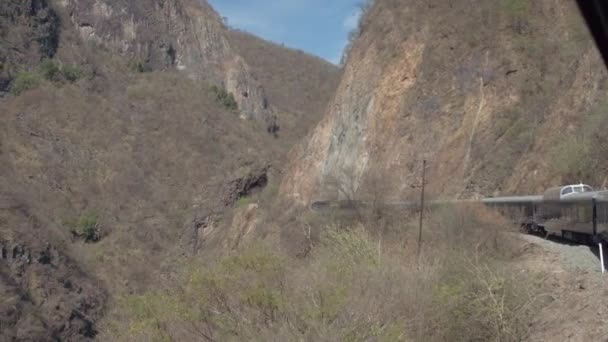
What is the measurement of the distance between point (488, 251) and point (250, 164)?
166ft

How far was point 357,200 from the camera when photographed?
1286 inches

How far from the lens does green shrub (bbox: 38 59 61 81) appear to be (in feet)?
273

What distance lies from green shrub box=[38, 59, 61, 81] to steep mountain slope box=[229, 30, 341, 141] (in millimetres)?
35010

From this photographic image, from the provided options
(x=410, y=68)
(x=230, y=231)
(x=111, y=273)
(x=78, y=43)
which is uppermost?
(x=78, y=43)

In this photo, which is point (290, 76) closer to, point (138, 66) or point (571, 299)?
point (138, 66)

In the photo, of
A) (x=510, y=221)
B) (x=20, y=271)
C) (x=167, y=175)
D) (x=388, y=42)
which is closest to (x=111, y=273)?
(x=20, y=271)

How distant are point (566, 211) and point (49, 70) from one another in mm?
71781

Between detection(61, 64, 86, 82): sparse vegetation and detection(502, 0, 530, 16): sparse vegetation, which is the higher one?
detection(61, 64, 86, 82): sparse vegetation

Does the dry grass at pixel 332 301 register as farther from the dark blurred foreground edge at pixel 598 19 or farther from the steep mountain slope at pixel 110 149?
the steep mountain slope at pixel 110 149

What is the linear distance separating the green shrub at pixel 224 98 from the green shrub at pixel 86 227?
103 ft

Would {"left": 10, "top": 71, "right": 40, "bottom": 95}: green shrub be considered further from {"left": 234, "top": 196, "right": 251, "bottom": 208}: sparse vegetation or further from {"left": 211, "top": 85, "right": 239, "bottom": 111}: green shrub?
{"left": 234, "top": 196, "right": 251, "bottom": 208}: sparse vegetation

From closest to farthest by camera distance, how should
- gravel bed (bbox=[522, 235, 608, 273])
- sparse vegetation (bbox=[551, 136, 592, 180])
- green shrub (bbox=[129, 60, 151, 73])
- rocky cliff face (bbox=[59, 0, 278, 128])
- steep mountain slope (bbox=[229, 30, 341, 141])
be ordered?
1. gravel bed (bbox=[522, 235, 608, 273])
2. sparse vegetation (bbox=[551, 136, 592, 180])
3. green shrub (bbox=[129, 60, 151, 73])
4. rocky cliff face (bbox=[59, 0, 278, 128])
5. steep mountain slope (bbox=[229, 30, 341, 141])

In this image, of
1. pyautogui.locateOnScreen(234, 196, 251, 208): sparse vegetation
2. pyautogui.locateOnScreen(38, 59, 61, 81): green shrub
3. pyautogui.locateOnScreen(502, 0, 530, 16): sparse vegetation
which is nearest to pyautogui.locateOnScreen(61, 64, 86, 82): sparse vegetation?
pyautogui.locateOnScreen(38, 59, 61, 81): green shrub

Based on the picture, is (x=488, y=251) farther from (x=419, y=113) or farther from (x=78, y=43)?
(x=78, y=43)
